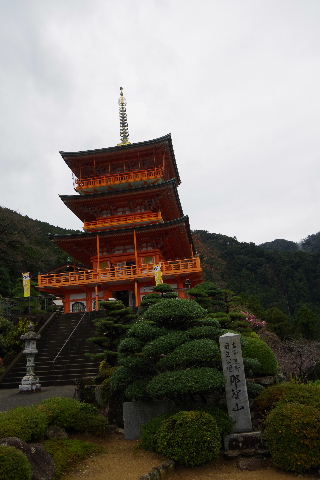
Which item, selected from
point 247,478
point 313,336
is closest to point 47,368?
point 247,478

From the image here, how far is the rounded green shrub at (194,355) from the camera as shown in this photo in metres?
8.09

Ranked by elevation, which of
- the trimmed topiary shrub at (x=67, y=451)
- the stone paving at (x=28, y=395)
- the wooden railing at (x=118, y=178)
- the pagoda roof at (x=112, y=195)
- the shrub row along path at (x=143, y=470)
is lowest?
the shrub row along path at (x=143, y=470)

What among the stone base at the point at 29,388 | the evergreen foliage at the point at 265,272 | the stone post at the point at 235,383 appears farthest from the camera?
the evergreen foliage at the point at 265,272

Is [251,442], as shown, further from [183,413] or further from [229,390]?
[183,413]

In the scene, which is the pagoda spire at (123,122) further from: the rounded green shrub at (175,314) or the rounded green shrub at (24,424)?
the rounded green shrub at (24,424)

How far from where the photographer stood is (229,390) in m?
A: 8.18

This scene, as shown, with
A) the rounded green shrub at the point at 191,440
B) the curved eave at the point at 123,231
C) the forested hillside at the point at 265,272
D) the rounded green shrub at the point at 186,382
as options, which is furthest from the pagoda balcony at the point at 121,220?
the forested hillside at the point at 265,272

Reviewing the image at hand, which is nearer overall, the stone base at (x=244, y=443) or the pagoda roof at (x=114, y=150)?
the stone base at (x=244, y=443)

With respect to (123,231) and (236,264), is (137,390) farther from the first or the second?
(236,264)

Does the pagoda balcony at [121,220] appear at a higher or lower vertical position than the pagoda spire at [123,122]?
lower

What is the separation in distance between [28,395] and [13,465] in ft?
24.4

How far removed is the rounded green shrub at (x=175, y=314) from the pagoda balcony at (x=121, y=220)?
16.6 m

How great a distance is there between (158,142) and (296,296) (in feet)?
152

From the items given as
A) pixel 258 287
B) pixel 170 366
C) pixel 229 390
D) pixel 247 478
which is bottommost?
pixel 247 478
